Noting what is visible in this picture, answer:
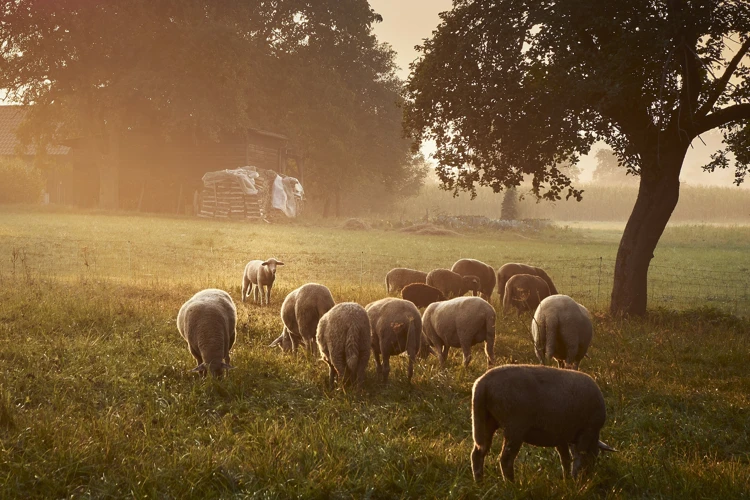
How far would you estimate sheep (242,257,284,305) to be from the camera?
519 inches

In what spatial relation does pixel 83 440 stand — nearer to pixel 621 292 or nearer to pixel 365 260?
pixel 621 292

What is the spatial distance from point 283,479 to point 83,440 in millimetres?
1824

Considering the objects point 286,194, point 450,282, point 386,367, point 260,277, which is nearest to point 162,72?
point 286,194

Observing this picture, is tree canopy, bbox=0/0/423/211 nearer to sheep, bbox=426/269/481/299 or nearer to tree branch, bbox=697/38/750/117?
sheep, bbox=426/269/481/299

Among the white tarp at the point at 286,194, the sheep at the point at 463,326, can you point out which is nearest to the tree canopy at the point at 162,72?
the white tarp at the point at 286,194

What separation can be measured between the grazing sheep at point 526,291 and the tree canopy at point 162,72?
32.1 meters

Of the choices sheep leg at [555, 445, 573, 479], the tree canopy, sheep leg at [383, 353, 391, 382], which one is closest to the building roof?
the tree canopy

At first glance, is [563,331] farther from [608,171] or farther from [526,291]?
[608,171]

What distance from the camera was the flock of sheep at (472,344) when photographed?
14.9 ft

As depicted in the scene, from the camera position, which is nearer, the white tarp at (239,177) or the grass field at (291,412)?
the grass field at (291,412)

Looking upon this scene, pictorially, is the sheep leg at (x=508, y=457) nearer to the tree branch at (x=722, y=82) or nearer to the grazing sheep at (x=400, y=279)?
the grazing sheep at (x=400, y=279)

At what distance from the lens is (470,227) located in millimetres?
Answer: 42375

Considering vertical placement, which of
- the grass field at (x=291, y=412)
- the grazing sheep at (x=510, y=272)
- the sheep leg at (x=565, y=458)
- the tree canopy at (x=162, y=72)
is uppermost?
the tree canopy at (x=162, y=72)

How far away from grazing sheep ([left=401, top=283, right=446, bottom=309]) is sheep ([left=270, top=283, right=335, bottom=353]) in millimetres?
3078
